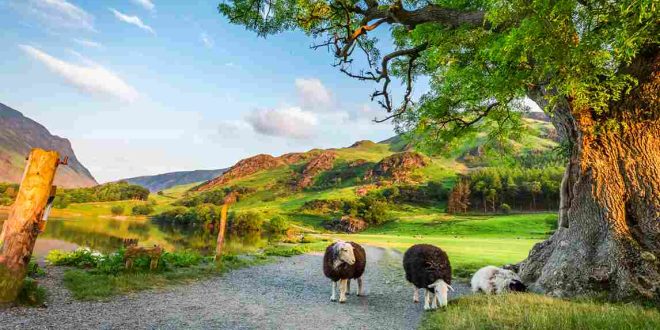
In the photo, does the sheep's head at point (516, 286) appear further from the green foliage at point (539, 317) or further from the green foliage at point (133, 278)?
the green foliage at point (133, 278)

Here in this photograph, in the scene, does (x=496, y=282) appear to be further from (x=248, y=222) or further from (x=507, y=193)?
(x=507, y=193)

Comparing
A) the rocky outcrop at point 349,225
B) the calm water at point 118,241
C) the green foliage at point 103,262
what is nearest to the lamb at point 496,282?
the green foliage at point 103,262

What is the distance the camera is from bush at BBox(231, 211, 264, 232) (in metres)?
98.1

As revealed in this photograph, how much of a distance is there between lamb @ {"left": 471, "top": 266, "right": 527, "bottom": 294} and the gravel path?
2.09 m

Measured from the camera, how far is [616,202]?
40.9ft

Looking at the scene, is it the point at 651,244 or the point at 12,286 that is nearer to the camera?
→ the point at 12,286

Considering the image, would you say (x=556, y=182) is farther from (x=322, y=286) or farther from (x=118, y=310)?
(x=118, y=310)

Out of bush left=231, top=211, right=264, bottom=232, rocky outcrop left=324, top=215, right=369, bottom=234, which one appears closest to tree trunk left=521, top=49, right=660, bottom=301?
bush left=231, top=211, right=264, bottom=232

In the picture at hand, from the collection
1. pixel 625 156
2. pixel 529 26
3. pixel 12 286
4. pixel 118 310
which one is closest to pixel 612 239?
pixel 625 156

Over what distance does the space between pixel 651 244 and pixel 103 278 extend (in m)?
19.7

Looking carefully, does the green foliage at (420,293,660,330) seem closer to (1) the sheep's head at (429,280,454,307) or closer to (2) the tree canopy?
(1) the sheep's head at (429,280,454,307)

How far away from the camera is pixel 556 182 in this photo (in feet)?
504

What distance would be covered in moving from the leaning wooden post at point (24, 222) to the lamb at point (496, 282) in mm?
15518

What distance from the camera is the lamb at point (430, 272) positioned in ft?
38.6
